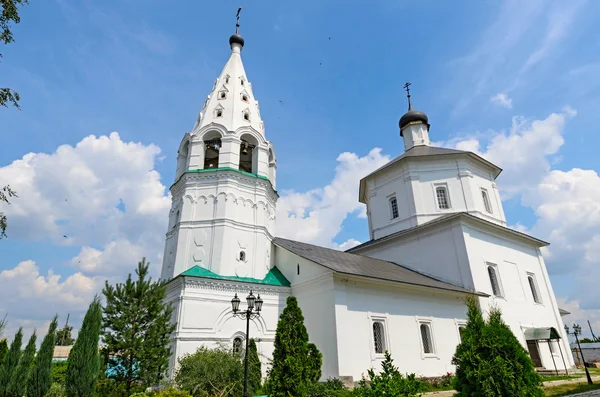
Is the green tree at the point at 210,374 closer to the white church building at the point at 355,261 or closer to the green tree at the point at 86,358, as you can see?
the white church building at the point at 355,261

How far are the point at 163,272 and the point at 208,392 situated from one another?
7466 mm

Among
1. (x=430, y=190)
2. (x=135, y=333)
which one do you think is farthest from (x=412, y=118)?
(x=135, y=333)

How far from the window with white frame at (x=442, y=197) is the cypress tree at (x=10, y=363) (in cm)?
2253

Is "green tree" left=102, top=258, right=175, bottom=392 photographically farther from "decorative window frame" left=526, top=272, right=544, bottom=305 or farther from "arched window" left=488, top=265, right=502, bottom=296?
"decorative window frame" left=526, top=272, right=544, bottom=305

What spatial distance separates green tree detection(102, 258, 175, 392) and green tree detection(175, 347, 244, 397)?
1221 mm

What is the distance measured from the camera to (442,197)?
2266cm

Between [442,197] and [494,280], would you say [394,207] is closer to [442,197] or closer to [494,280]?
[442,197]

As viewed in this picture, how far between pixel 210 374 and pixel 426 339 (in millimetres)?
9981

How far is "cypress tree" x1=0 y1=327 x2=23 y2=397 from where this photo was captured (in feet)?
48.3

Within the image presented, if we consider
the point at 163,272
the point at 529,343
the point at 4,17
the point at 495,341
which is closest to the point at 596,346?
the point at 529,343

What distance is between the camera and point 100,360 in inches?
429

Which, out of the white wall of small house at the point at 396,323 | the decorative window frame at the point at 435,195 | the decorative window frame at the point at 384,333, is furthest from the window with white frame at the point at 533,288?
the decorative window frame at the point at 384,333

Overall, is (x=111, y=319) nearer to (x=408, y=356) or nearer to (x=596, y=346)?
(x=408, y=356)

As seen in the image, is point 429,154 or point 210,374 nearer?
point 210,374
